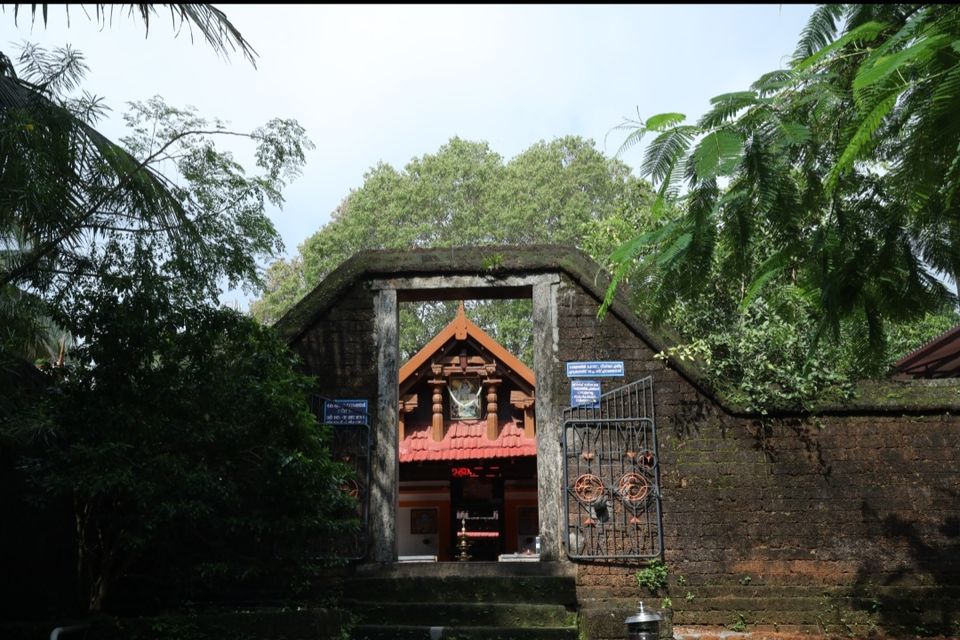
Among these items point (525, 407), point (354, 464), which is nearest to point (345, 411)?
point (354, 464)

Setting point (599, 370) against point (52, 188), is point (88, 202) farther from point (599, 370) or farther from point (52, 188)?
point (599, 370)

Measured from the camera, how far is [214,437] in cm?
703

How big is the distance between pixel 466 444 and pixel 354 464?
7386 millimetres

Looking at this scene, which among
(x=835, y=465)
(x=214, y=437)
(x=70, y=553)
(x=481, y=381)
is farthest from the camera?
(x=481, y=381)

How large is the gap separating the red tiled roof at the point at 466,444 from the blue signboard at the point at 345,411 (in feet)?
23.1

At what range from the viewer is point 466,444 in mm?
16109

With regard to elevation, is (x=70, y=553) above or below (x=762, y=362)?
below

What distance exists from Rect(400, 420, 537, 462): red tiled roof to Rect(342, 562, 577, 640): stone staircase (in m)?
7.22

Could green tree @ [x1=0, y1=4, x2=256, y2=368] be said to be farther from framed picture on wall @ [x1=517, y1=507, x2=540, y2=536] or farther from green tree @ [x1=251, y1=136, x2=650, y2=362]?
green tree @ [x1=251, y1=136, x2=650, y2=362]

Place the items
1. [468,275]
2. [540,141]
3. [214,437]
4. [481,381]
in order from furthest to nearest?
1. [540,141]
2. [481,381]
3. [468,275]
4. [214,437]

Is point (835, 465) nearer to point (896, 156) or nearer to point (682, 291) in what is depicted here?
point (682, 291)

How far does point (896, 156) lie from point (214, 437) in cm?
513

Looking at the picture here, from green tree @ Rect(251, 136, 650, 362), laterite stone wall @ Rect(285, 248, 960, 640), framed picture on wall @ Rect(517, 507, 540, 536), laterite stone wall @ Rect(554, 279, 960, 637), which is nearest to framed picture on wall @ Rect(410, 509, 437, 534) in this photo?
framed picture on wall @ Rect(517, 507, 540, 536)

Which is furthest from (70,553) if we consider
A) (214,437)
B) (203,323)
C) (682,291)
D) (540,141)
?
(540,141)
